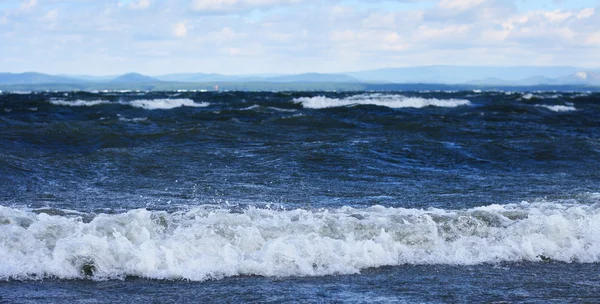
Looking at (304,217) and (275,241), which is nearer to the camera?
(275,241)

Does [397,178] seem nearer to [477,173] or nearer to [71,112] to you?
[477,173]

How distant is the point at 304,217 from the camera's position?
327 inches

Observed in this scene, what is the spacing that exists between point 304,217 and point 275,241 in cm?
148

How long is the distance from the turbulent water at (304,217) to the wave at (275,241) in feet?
0.07

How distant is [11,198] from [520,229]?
7147 millimetres

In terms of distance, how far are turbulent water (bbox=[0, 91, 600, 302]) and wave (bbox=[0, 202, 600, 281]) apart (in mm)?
21

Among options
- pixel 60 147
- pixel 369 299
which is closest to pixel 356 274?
pixel 369 299

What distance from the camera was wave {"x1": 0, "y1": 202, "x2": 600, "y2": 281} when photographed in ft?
21.0

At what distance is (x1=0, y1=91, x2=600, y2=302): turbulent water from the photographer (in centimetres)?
621

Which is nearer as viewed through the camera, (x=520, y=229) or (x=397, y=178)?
(x=520, y=229)

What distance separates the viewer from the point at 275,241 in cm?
687

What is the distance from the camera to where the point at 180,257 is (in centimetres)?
660

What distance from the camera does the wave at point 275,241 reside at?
21.0ft

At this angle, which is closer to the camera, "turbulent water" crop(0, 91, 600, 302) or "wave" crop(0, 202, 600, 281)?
"turbulent water" crop(0, 91, 600, 302)
